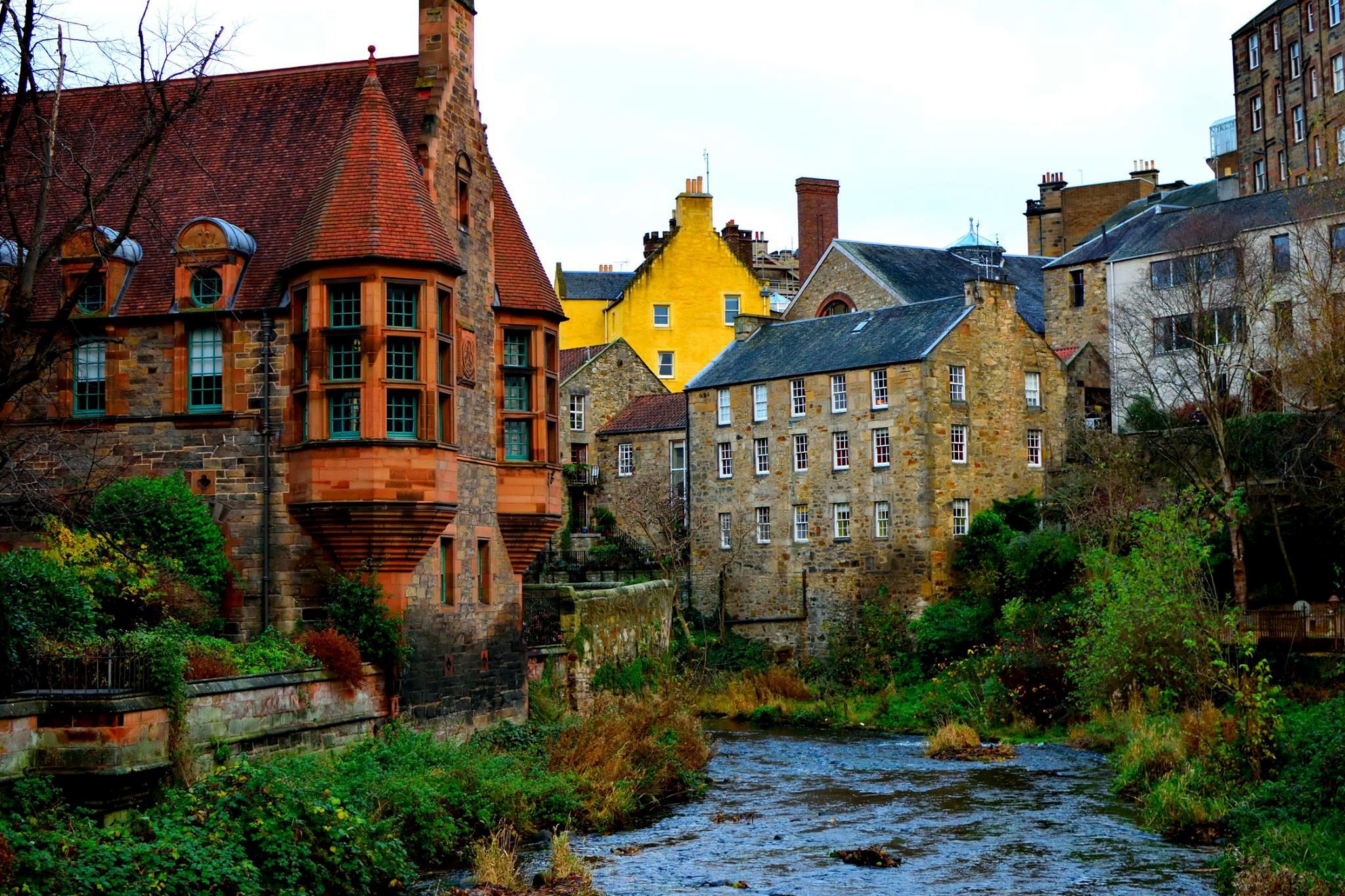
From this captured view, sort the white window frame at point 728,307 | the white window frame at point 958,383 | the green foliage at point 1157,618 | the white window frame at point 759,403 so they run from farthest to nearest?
1. the white window frame at point 728,307
2. the white window frame at point 759,403
3. the white window frame at point 958,383
4. the green foliage at point 1157,618

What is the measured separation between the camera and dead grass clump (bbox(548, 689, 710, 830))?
25.2m

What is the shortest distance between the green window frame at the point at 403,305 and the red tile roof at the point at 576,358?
3489cm

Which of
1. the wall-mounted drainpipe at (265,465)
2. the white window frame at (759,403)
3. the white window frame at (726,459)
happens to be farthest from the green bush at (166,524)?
the white window frame at (726,459)

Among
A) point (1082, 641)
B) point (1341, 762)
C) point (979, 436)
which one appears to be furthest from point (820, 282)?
point (1341, 762)

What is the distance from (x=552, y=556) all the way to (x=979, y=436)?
1611 centimetres

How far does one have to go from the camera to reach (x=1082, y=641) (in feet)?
110

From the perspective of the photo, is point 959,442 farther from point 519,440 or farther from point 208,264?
point 208,264

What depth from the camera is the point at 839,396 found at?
49.4m

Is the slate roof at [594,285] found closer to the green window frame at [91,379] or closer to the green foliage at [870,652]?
the green foliage at [870,652]

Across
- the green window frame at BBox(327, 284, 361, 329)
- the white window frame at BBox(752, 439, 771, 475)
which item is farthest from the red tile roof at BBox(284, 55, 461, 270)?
the white window frame at BBox(752, 439, 771, 475)

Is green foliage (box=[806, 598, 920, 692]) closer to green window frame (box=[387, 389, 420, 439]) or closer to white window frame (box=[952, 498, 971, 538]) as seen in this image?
white window frame (box=[952, 498, 971, 538])

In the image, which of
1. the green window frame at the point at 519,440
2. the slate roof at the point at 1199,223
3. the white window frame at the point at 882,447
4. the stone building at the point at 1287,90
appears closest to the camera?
the green window frame at the point at 519,440

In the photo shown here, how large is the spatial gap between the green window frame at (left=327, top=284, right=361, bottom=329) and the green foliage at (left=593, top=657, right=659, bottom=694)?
1238 cm

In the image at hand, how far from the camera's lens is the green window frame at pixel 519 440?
30.1 meters
